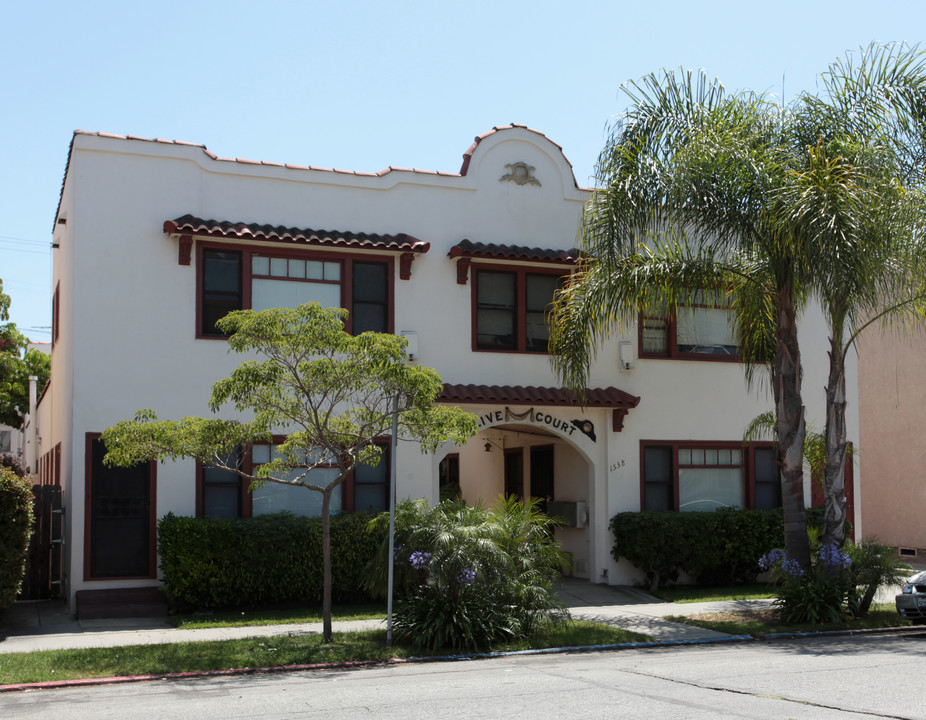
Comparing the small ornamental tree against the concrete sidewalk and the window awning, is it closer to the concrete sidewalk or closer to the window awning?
the concrete sidewalk

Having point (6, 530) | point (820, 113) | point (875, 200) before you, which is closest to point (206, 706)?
point (6, 530)

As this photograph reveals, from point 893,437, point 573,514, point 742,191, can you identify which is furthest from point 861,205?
point 893,437

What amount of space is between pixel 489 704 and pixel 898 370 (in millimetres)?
20046

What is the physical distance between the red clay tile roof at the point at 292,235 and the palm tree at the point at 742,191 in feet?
9.97

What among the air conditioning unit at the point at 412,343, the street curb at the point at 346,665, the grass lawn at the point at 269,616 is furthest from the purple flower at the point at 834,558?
the air conditioning unit at the point at 412,343

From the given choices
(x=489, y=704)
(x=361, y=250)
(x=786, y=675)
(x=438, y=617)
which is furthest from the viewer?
(x=361, y=250)

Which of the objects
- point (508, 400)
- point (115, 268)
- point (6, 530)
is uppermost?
point (115, 268)

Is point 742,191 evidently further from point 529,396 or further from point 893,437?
point 893,437

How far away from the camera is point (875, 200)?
42.2 ft

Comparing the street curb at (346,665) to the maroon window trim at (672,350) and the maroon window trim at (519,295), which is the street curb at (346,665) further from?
the maroon window trim at (672,350)

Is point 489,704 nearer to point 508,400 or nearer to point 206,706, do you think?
point 206,706

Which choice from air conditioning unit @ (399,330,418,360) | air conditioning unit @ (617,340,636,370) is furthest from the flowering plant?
air conditioning unit @ (399,330,418,360)

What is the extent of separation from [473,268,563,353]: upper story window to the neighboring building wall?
1080cm

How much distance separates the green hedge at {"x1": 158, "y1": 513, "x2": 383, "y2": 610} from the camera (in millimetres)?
14258
